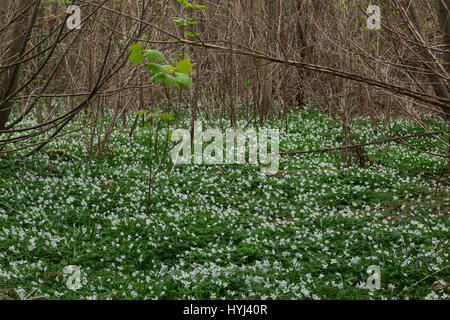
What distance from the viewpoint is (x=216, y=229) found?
6.29m

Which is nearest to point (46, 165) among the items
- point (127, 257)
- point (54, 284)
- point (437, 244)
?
point (127, 257)

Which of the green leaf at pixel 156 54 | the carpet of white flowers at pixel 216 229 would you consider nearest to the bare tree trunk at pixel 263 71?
the carpet of white flowers at pixel 216 229

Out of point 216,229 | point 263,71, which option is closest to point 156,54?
point 216,229

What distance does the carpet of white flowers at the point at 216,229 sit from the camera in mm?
4637

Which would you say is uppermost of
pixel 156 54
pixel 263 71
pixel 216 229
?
pixel 263 71

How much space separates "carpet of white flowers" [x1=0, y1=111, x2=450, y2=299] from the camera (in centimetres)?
464

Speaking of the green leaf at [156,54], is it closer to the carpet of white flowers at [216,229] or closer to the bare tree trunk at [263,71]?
the carpet of white flowers at [216,229]

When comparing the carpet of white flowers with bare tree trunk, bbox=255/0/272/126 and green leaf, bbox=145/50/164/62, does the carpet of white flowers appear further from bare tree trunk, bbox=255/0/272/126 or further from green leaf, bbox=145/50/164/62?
bare tree trunk, bbox=255/0/272/126

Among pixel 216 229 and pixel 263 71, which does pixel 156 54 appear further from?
pixel 263 71

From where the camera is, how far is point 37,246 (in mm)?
5547

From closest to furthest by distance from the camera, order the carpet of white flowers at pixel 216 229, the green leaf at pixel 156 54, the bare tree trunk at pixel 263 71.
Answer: the green leaf at pixel 156 54 < the carpet of white flowers at pixel 216 229 < the bare tree trunk at pixel 263 71

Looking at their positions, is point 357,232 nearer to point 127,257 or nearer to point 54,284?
point 127,257

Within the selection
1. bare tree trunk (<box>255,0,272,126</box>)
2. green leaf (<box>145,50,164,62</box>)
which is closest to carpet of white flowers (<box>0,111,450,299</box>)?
green leaf (<box>145,50,164,62</box>)

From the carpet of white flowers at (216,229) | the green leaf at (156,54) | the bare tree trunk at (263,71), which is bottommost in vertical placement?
the carpet of white flowers at (216,229)
